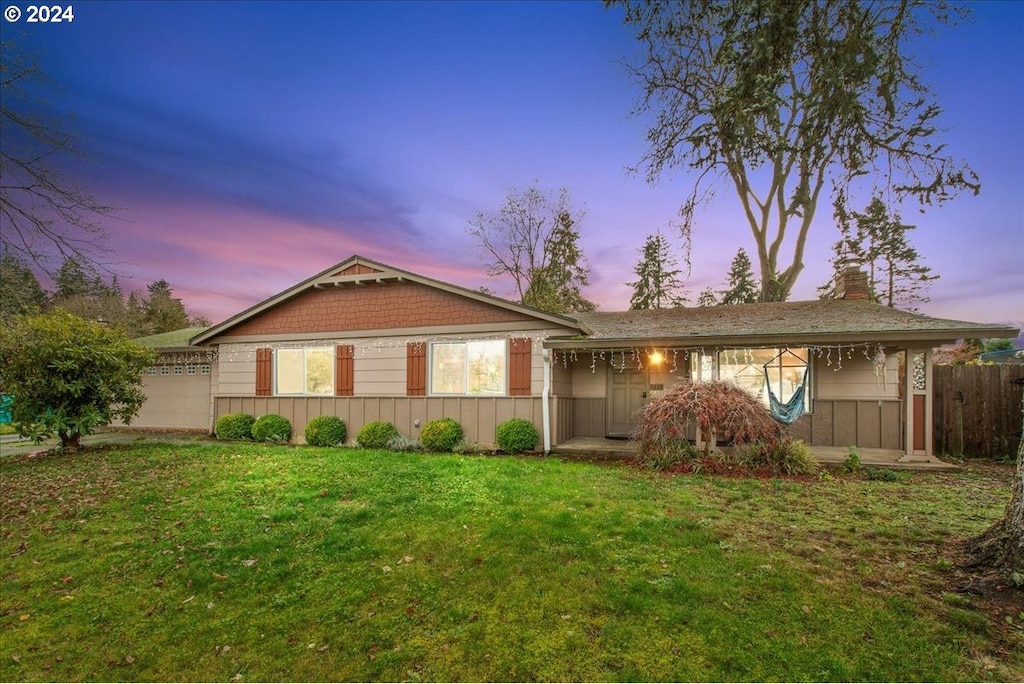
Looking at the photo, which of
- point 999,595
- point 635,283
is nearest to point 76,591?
point 999,595

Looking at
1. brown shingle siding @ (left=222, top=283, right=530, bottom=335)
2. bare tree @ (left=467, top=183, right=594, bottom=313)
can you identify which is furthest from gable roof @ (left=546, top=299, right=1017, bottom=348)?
bare tree @ (left=467, top=183, right=594, bottom=313)

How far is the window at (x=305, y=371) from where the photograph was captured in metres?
11.8

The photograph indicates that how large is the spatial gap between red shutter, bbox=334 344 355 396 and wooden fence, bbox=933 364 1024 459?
12.8 metres

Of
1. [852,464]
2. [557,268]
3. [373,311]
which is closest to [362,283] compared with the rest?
[373,311]

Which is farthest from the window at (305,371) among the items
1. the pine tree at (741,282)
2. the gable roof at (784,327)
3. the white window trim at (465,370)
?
the pine tree at (741,282)

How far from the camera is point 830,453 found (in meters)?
8.77

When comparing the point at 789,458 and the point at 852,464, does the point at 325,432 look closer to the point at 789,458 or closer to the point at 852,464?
the point at 789,458

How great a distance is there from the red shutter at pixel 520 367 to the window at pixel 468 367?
0.25m

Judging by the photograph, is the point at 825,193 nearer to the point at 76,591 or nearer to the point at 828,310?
the point at 828,310

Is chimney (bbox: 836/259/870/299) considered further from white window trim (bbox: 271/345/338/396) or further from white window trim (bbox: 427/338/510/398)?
white window trim (bbox: 271/345/338/396)

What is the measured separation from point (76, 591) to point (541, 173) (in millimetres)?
22207

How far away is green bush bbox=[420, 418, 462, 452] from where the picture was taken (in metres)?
10.0

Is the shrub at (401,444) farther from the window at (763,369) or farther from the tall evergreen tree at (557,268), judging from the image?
the tall evergreen tree at (557,268)

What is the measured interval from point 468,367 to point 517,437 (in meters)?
2.09
